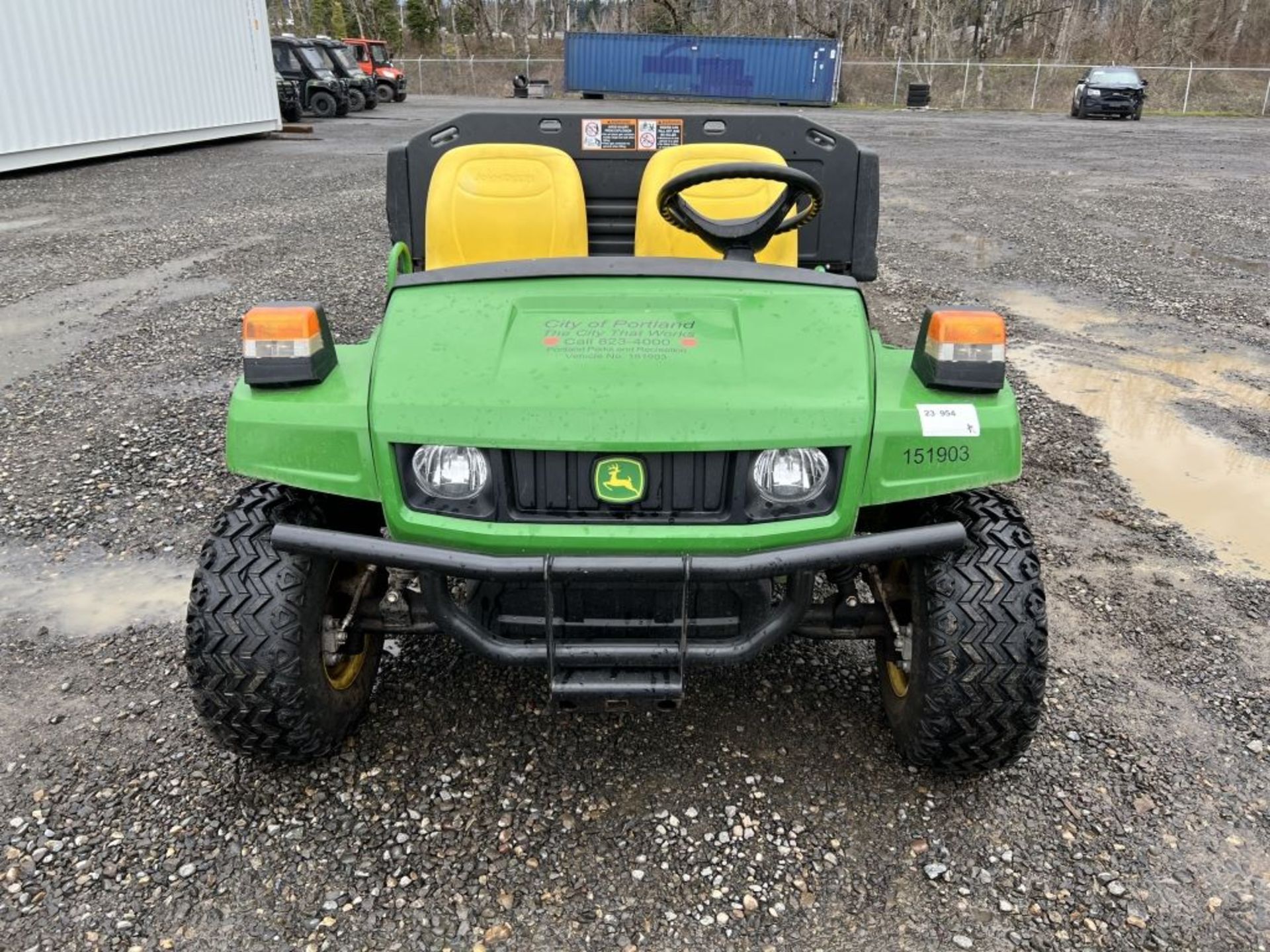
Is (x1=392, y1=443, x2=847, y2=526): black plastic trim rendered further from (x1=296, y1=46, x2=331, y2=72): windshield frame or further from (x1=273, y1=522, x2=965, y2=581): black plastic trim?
(x1=296, y1=46, x2=331, y2=72): windshield frame

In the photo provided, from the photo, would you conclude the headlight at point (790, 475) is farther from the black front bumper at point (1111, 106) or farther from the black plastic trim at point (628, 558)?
the black front bumper at point (1111, 106)

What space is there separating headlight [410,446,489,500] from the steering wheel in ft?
3.15

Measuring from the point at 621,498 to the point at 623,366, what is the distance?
0.95ft

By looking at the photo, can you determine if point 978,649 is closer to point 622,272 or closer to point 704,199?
point 622,272

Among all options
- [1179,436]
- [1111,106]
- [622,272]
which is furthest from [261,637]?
[1111,106]

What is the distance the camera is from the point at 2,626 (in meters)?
3.14

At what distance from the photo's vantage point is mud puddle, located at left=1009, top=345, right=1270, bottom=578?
386 cm

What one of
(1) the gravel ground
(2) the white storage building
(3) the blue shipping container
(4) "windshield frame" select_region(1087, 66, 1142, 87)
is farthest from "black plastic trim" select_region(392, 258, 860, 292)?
(3) the blue shipping container

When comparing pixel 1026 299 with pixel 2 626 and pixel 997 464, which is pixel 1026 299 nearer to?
pixel 997 464

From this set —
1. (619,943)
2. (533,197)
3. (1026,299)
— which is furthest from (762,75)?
(619,943)

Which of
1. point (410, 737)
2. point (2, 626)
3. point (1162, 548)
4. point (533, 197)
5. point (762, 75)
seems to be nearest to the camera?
point (410, 737)

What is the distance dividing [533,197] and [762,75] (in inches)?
1246

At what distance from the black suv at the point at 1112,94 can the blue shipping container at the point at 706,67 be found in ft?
27.8

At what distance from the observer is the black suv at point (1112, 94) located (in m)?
24.9
